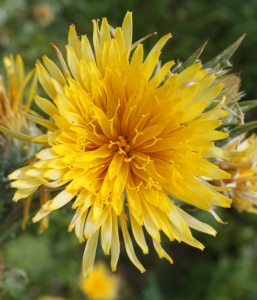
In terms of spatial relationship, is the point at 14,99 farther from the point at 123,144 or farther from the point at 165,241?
the point at 165,241

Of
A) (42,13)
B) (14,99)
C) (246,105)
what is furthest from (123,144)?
(42,13)

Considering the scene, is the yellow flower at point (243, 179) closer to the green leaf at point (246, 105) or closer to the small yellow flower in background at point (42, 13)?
the green leaf at point (246, 105)

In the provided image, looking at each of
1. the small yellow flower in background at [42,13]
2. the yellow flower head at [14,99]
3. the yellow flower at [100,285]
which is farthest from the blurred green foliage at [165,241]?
the yellow flower head at [14,99]

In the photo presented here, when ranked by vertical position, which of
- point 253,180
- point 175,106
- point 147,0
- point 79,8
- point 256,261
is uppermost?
point 79,8

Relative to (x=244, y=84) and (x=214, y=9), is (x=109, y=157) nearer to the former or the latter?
(x=244, y=84)

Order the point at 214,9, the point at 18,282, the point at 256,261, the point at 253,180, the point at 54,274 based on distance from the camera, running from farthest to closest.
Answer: the point at 214,9, the point at 256,261, the point at 54,274, the point at 18,282, the point at 253,180

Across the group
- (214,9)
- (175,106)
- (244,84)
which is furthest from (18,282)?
(214,9)

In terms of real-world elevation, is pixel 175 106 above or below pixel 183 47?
above
